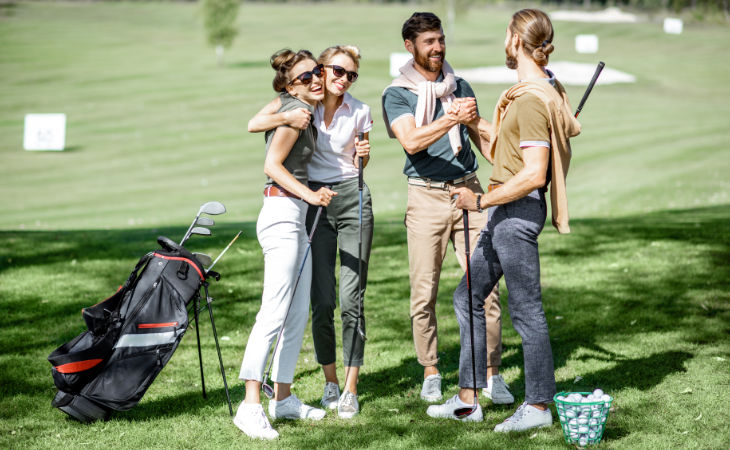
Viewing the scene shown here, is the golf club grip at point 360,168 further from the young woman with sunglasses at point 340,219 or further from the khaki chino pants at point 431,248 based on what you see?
the khaki chino pants at point 431,248

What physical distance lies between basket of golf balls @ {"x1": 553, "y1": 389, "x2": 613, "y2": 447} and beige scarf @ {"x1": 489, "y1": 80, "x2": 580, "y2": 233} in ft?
3.10

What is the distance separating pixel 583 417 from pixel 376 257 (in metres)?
5.38

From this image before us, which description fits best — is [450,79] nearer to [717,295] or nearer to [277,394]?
[277,394]

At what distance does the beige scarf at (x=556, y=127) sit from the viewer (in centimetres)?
417

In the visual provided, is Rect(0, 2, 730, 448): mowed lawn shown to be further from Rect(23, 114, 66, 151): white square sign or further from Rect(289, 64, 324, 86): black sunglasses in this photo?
Rect(289, 64, 324, 86): black sunglasses

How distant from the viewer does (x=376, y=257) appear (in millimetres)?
9359

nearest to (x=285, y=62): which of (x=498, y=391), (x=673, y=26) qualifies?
(x=498, y=391)

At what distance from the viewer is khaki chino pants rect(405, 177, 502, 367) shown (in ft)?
16.9

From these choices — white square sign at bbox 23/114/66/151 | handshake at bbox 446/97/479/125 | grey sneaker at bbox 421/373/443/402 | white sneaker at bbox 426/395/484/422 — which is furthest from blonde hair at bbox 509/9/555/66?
white square sign at bbox 23/114/66/151

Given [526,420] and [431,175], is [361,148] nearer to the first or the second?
[431,175]

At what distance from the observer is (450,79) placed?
16.6ft

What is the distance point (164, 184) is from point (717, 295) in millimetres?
15026

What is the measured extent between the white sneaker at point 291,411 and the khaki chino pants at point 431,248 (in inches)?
34.1

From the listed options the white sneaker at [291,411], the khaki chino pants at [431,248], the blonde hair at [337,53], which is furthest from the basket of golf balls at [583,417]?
the blonde hair at [337,53]
